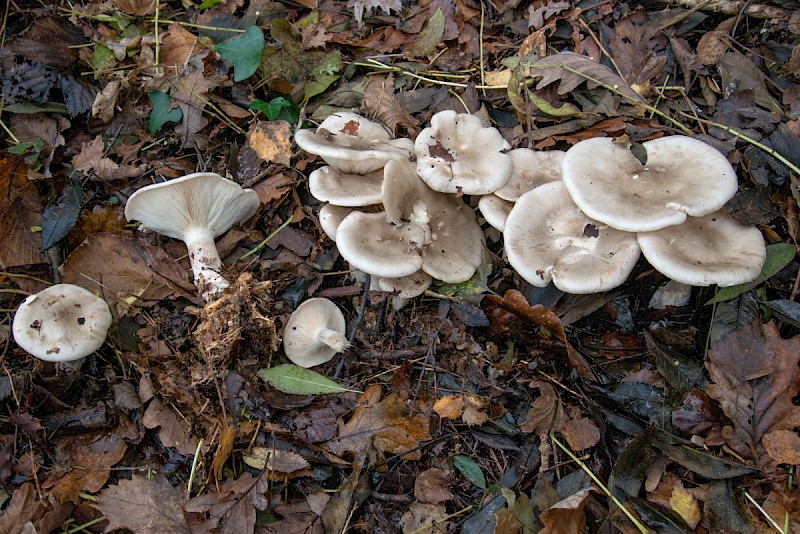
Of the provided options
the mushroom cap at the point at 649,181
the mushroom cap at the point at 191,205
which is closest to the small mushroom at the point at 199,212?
the mushroom cap at the point at 191,205

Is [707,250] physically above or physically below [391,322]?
above

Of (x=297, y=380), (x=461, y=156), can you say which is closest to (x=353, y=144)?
(x=461, y=156)

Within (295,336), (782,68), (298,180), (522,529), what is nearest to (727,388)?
(522,529)

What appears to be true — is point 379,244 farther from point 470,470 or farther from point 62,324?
point 62,324

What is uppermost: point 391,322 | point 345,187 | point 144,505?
point 345,187

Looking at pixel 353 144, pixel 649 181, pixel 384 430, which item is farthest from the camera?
pixel 353 144

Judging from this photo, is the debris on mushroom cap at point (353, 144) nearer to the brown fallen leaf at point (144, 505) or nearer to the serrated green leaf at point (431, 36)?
the serrated green leaf at point (431, 36)

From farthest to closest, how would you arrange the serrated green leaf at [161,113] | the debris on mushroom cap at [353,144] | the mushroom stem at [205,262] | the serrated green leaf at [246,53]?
the serrated green leaf at [161,113] → the serrated green leaf at [246,53] → the mushroom stem at [205,262] → the debris on mushroom cap at [353,144]
